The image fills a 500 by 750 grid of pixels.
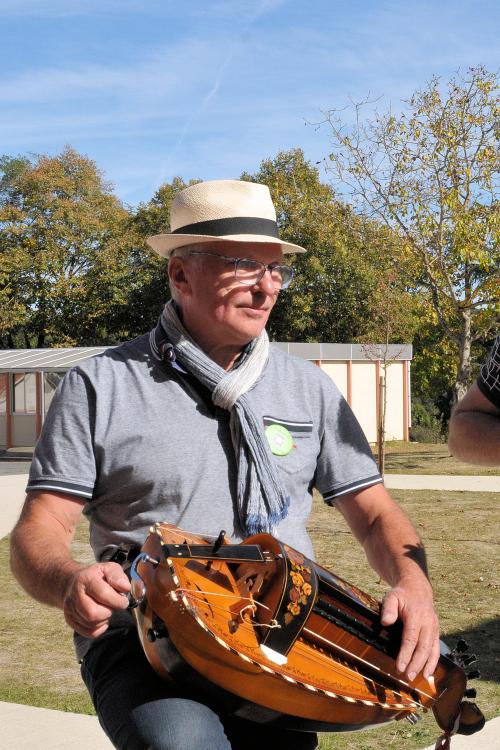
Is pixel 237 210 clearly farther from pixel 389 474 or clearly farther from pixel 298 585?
pixel 389 474

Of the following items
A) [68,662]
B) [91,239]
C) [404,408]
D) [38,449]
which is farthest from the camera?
[91,239]

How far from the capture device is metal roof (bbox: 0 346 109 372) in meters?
24.5

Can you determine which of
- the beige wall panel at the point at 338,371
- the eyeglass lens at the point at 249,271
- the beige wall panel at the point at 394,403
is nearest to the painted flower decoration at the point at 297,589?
the eyeglass lens at the point at 249,271

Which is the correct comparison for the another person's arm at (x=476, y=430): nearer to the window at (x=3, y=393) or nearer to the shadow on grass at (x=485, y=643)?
the shadow on grass at (x=485, y=643)

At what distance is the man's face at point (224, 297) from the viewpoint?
281cm

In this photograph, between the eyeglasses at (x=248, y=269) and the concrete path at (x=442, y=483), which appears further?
the concrete path at (x=442, y=483)

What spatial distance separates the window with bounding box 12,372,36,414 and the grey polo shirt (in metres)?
25.6

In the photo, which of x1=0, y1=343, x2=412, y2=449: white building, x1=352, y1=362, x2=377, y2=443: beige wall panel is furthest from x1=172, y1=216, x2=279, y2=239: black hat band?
x1=352, y1=362, x2=377, y2=443: beige wall panel

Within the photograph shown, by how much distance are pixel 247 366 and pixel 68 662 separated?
3913 millimetres

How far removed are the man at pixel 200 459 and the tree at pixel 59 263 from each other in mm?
33642

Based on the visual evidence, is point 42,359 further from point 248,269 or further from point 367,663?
point 367,663

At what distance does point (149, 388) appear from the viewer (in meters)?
2.72

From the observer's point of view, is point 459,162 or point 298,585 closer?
point 298,585

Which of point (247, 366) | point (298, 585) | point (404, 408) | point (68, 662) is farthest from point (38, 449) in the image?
Answer: point (404, 408)
